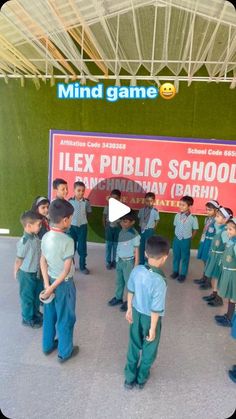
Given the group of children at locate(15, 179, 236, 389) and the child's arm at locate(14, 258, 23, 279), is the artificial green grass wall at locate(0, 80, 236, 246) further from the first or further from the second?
the child's arm at locate(14, 258, 23, 279)

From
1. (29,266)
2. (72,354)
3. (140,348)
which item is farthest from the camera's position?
(29,266)

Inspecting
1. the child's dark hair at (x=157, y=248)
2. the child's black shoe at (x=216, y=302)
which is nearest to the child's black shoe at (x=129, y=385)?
the child's dark hair at (x=157, y=248)

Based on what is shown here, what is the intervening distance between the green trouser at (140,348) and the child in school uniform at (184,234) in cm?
186

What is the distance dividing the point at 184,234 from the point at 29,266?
6.20 ft

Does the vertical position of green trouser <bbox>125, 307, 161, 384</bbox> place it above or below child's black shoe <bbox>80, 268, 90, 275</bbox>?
above

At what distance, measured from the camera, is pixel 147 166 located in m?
4.62

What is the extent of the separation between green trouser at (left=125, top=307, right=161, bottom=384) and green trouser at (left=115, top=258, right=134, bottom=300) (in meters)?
0.96

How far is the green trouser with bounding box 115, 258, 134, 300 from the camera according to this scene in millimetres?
3062

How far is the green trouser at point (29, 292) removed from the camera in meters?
2.71

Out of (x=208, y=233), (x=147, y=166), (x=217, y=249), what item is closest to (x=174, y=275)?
(x=208, y=233)

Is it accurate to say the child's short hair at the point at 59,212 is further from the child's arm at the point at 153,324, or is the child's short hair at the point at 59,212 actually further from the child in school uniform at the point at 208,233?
the child in school uniform at the point at 208,233

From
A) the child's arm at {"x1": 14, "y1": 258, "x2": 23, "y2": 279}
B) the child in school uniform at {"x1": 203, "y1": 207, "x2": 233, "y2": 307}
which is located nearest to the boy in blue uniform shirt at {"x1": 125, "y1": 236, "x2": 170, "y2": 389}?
the child's arm at {"x1": 14, "y1": 258, "x2": 23, "y2": 279}

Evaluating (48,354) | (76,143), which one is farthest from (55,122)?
(48,354)

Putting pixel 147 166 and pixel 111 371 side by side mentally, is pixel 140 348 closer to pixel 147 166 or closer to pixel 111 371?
pixel 111 371
